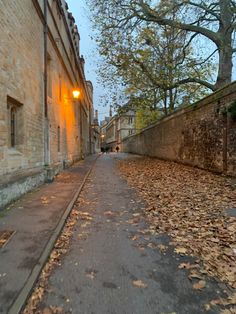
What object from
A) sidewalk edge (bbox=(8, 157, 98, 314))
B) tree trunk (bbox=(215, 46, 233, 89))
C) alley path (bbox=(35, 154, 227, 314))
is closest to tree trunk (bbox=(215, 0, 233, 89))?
tree trunk (bbox=(215, 46, 233, 89))

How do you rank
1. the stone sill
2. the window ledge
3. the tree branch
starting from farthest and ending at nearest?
1. the tree branch
2. the window ledge
3. the stone sill

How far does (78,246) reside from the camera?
4312 millimetres

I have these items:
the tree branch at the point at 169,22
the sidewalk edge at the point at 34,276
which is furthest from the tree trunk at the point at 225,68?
the sidewalk edge at the point at 34,276

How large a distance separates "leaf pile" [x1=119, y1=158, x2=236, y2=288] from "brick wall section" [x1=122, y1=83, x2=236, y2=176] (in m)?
1.27

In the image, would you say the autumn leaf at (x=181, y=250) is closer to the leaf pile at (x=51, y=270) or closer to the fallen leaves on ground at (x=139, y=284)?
the fallen leaves on ground at (x=139, y=284)

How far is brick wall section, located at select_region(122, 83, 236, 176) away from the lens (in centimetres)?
1027

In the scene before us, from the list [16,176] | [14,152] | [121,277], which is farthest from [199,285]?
[14,152]

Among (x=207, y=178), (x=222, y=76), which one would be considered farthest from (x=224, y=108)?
(x=222, y=76)

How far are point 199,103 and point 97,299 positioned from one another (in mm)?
12409

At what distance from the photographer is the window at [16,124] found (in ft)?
25.6

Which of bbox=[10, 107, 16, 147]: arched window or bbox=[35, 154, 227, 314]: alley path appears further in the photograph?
bbox=[10, 107, 16, 147]: arched window

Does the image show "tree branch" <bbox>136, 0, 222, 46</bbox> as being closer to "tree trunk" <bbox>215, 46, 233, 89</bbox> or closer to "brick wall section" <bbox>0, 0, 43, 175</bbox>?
"tree trunk" <bbox>215, 46, 233, 89</bbox>

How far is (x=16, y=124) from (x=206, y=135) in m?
8.52

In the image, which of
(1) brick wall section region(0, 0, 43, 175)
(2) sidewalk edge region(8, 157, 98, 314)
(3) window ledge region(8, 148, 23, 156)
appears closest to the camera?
(2) sidewalk edge region(8, 157, 98, 314)
